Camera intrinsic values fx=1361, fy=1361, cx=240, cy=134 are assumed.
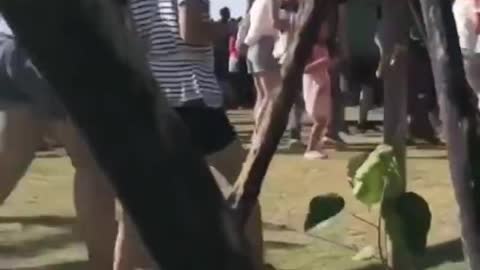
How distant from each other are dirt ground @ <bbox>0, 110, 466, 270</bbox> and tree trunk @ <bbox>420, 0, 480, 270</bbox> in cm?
209

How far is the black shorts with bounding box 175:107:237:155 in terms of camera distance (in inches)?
187

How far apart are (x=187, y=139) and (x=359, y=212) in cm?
646

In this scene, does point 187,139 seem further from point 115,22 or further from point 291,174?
point 291,174

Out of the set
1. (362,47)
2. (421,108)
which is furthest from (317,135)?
(362,47)

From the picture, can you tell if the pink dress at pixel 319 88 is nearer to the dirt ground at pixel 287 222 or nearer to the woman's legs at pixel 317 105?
the woman's legs at pixel 317 105

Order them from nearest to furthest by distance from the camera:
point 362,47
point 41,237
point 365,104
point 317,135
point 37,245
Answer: point 37,245 → point 41,237 → point 317,135 → point 365,104 → point 362,47

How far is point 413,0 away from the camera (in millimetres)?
2639

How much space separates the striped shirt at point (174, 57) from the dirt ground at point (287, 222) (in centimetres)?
68

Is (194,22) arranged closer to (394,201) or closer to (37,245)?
(394,201)

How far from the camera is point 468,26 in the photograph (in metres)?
8.41

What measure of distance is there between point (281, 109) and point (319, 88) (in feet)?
31.8

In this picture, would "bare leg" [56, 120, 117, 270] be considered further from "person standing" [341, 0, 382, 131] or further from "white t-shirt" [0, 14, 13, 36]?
"person standing" [341, 0, 382, 131]

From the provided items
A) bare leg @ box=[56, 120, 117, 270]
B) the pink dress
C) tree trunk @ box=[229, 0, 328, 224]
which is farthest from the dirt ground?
tree trunk @ box=[229, 0, 328, 224]

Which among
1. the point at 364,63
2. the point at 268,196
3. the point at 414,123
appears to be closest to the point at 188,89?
the point at 268,196
